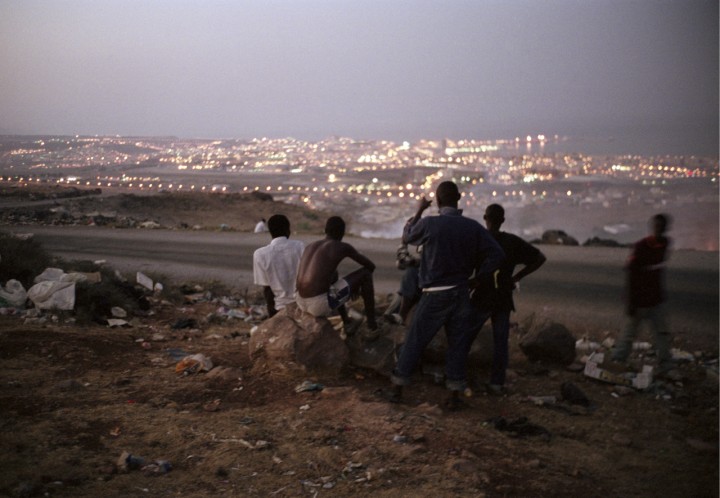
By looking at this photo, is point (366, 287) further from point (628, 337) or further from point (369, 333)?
point (628, 337)

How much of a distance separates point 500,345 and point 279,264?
2584 mm

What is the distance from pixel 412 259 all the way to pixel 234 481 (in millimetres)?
2883

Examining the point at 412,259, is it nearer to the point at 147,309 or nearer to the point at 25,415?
the point at 25,415

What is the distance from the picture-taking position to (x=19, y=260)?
9.03 meters

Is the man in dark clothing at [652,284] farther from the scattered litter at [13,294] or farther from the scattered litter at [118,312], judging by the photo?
the scattered litter at [13,294]

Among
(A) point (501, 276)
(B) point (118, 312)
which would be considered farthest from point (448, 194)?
(B) point (118, 312)

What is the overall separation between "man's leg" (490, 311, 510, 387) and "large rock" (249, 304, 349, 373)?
4.86 ft

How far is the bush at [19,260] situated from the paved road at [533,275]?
852 millimetres

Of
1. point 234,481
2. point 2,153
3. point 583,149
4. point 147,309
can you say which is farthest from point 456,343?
point 583,149

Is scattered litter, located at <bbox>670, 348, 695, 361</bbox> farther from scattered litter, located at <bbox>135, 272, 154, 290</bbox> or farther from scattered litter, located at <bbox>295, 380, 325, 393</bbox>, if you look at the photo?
scattered litter, located at <bbox>135, 272, 154, 290</bbox>

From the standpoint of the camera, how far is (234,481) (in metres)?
3.90

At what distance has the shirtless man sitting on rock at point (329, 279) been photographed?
19.7ft

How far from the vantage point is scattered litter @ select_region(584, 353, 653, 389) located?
607 cm

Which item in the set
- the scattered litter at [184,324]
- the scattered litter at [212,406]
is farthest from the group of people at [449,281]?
the scattered litter at [184,324]
